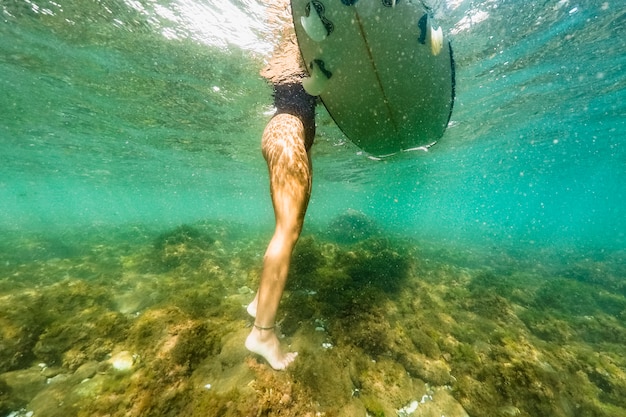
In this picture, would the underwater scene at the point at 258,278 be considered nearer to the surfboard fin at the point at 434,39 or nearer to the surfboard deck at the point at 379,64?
the surfboard deck at the point at 379,64

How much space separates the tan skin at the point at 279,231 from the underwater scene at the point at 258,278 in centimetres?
36

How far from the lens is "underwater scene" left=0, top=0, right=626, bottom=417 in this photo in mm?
3354

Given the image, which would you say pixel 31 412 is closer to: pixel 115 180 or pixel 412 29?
pixel 412 29

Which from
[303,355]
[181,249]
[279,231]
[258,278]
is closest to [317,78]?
[279,231]

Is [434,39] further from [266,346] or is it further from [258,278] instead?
[258,278]

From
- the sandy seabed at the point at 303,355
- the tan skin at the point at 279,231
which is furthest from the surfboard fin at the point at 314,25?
the sandy seabed at the point at 303,355

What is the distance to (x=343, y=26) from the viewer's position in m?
3.78

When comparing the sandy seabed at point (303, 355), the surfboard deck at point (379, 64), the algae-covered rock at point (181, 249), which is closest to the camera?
the sandy seabed at point (303, 355)

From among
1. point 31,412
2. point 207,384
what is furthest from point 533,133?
point 31,412

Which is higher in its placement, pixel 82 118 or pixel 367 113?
pixel 367 113

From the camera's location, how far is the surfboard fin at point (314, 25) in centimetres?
375

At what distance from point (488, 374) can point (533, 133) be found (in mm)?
23614

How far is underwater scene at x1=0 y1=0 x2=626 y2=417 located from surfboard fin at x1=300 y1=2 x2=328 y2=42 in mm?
4032

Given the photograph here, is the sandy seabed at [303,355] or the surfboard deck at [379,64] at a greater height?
the surfboard deck at [379,64]
